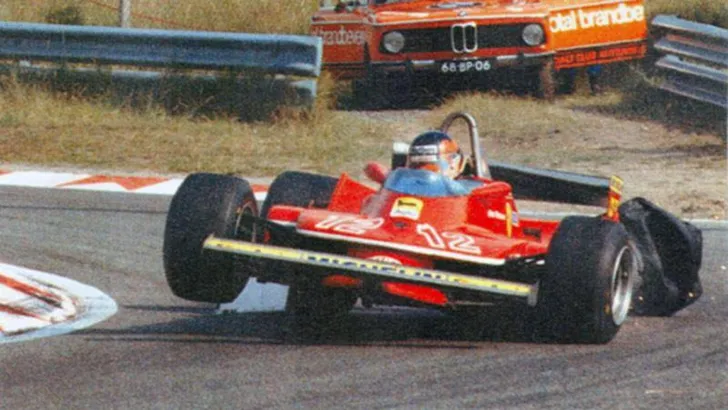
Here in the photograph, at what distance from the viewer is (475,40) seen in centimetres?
1862

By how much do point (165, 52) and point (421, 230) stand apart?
9940 mm

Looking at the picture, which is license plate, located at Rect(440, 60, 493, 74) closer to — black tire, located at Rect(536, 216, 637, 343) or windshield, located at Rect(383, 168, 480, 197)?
windshield, located at Rect(383, 168, 480, 197)

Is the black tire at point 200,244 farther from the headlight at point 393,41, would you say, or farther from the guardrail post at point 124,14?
A: the guardrail post at point 124,14

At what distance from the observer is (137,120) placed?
17.7m

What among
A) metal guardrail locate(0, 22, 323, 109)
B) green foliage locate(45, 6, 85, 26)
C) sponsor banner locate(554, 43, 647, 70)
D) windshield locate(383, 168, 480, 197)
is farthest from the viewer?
green foliage locate(45, 6, 85, 26)

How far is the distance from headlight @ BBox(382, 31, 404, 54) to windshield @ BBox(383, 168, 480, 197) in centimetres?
959

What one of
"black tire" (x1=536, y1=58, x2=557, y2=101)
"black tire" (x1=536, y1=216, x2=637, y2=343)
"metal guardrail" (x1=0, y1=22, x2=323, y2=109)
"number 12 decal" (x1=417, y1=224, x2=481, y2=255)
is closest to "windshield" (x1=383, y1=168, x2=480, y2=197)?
"number 12 decal" (x1=417, y1=224, x2=481, y2=255)

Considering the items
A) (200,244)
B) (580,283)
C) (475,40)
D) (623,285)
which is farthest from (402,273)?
(475,40)

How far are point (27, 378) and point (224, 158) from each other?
351 inches

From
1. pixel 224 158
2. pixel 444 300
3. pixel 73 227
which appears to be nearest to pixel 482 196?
pixel 444 300

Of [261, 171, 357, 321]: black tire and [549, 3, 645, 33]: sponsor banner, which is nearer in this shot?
[261, 171, 357, 321]: black tire

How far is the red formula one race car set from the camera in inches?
320

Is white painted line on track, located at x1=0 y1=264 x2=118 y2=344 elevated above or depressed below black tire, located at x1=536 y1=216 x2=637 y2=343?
below

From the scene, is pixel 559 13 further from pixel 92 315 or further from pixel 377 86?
pixel 92 315
